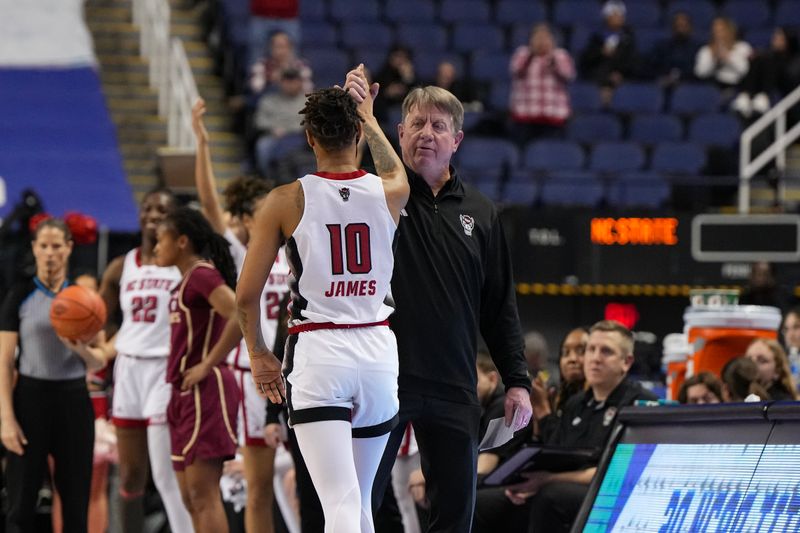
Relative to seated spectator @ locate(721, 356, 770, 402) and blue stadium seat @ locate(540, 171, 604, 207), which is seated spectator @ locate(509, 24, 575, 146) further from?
seated spectator @ locate(721, 356, 770, 402)

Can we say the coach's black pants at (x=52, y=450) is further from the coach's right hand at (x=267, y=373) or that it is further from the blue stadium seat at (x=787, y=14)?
the blue stadium seat at (x=787, y=14)

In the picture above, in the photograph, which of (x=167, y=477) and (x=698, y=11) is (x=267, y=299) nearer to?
(x=167, y=477)

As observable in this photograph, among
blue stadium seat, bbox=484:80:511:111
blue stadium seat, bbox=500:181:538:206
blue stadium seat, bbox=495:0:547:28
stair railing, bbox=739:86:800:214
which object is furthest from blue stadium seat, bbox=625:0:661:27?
blue stadium seat, bbox=500:181:538:206

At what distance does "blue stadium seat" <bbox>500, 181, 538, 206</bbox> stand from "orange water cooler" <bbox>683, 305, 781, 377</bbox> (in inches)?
204

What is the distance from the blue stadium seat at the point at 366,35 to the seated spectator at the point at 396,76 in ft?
3.53

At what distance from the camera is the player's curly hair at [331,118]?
15.8 feet

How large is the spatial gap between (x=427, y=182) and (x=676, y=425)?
1.64 m

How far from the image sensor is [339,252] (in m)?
4.79

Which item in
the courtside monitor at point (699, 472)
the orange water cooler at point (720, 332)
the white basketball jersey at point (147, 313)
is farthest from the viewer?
Result: the orange water cooler at point (720, 332)

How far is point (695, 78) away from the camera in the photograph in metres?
15.9

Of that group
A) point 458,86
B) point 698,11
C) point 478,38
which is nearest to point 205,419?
point 458,86

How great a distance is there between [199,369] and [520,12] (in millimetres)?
10806

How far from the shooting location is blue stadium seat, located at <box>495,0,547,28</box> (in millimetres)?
16781

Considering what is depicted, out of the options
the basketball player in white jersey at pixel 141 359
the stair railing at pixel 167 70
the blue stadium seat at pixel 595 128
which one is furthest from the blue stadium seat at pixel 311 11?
the basketball player in white jersey at pixel 141 359
